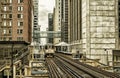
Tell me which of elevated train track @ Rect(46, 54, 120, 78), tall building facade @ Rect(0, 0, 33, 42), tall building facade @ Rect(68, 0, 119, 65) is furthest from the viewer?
tall building facade @ Rect(0, 0, 33, 42)

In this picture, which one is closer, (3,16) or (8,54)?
(8,54)

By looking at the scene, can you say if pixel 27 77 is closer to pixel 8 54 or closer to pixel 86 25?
pixel 8 54

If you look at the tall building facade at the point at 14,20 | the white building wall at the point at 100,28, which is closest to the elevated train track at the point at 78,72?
the white building wall at the point at 100,28

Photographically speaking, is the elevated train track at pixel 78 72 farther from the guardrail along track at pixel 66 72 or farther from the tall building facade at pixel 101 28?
the tall building facade at pixel 101 28

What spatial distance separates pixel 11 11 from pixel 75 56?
31.0 m

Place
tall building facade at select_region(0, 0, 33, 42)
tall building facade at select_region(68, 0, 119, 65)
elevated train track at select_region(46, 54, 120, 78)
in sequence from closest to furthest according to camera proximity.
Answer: elevated train track at select_region(46, 54, 120, 78), tall building facade at select_region(68, 0, 119, 65), tall building facade at select_region(0, 0, 33, 42)

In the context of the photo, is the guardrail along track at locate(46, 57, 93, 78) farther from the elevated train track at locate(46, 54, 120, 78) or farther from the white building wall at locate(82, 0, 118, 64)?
the white building wall at locate(82, 0, 118, 64)

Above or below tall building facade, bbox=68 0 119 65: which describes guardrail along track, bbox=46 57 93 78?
below

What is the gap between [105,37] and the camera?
189ft

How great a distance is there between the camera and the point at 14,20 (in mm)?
79625

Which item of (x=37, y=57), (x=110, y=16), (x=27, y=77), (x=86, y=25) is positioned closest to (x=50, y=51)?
(x=37, y=57)

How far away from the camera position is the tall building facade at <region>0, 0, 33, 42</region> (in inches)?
3118

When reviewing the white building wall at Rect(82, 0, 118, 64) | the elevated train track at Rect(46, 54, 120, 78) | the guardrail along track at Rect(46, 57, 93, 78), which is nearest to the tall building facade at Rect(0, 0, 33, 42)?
the white building wall at Rect(82, 0, 118, 64)

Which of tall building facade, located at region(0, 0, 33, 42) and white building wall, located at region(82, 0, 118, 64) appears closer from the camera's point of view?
white building wall, located at region(82, 0, 118, 64)
